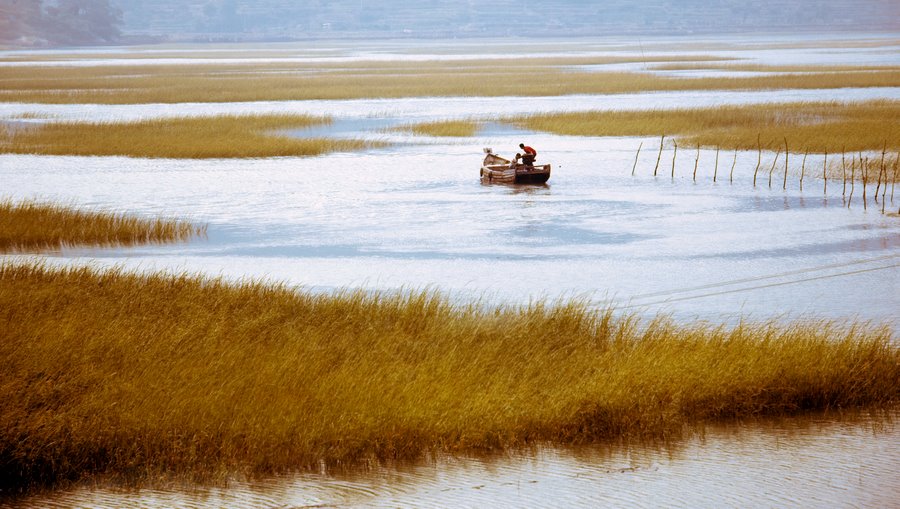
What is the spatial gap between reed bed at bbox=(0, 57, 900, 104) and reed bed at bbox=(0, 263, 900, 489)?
2096 inches

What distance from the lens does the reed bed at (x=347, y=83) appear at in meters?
66.8

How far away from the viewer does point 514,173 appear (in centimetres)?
3031

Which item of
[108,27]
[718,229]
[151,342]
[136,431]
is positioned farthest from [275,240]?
[108,27]

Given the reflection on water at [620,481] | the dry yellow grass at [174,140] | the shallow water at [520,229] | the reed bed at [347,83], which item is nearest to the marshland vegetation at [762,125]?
the shallow water at [520,229]

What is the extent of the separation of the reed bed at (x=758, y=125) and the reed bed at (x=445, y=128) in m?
2.33

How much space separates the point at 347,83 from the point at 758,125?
42.1 m

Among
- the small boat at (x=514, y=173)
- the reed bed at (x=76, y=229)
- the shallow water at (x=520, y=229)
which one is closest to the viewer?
the shallow water at (x=520, y=229)

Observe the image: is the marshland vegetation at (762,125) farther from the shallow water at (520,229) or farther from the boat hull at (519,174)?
the boat hull at (519,174)

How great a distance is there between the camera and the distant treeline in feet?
582

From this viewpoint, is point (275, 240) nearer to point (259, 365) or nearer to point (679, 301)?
point (679, 301)

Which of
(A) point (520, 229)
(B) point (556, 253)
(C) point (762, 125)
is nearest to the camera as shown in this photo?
(B) point (556, 253)

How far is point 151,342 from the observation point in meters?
11.3

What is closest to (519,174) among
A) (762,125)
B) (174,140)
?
(762,125)

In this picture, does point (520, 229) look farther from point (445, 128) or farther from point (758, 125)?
point (445, 128)
